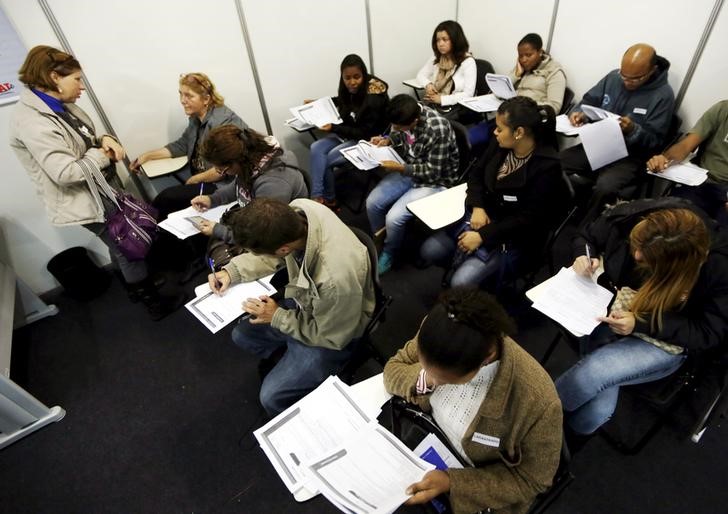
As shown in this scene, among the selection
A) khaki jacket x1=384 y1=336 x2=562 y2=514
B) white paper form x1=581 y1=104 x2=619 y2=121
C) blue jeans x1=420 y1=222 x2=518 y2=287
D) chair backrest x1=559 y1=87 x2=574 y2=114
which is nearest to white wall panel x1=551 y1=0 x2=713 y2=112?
chair backrest x1=559 y1=87 x2=574 y2=114

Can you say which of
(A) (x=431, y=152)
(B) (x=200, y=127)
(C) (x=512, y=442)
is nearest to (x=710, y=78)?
(A) (x=431, y=152)

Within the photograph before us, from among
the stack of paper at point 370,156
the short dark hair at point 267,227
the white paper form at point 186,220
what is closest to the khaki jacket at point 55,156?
the white paper form at point 186,220

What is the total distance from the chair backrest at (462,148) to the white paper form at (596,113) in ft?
3.58

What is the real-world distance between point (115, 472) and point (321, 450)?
150 centimetres

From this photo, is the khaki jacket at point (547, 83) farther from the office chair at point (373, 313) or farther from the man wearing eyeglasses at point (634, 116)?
the office chair at point (373, 313)

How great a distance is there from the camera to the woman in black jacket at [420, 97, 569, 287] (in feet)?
6.28

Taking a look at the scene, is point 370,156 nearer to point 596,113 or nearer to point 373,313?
point 373,313

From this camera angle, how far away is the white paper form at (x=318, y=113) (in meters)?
3.25

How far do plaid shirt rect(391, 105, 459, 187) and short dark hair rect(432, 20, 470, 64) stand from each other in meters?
1.38

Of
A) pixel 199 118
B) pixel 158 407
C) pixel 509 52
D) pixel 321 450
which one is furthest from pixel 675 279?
pixel 509 52

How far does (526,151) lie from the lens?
6.53 ft

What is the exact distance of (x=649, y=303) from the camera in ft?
4.50

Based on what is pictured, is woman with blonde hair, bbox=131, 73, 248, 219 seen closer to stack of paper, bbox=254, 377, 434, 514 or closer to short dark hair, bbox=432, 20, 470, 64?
stack of paper, bbox=254, 377, 434, 514

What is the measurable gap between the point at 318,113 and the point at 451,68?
139 centimetres
